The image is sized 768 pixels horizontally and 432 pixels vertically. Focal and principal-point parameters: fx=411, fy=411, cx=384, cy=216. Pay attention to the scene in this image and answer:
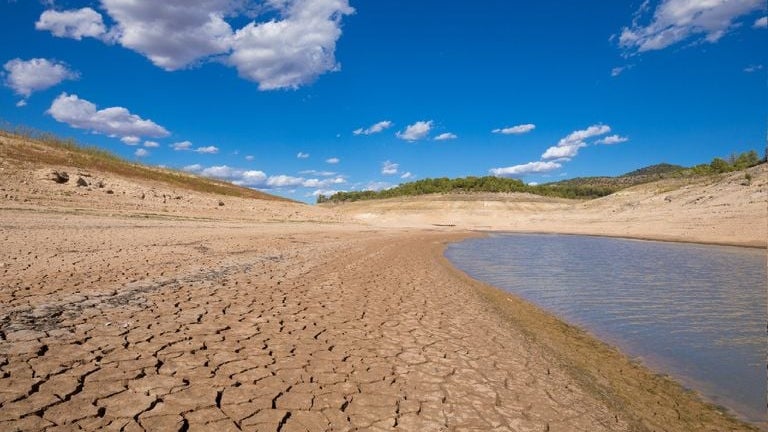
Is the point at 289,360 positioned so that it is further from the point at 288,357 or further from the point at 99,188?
the point at 99,188

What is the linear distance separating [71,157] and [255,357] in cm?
3188

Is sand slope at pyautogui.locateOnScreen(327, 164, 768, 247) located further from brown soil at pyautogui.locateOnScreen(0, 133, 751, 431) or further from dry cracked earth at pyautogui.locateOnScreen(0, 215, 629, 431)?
dry cracked earth at pyautogui.locateOnScreen(0, 215, 629, 431)

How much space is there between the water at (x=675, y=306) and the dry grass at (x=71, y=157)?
26016 millimetres

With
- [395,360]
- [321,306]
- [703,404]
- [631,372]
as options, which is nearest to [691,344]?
[631,372]

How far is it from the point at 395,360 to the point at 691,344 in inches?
205

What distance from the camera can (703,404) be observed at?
4852 mm

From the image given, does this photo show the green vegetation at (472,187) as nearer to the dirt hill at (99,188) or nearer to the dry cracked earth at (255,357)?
the dirt hill at (99,188)

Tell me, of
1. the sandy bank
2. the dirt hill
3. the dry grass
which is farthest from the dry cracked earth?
the dry grass

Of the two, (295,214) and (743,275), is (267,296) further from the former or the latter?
(295,214)

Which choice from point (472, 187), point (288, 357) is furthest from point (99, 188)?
point (472, 187)

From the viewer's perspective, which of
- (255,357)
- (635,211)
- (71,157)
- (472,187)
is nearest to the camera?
(255,357)

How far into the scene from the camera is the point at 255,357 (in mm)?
4926

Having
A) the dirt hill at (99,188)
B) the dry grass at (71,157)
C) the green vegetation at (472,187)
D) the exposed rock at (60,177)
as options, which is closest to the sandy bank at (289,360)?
the dirt hill at (99,188)

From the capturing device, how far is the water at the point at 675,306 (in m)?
5.73
